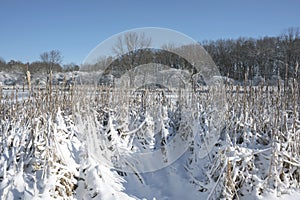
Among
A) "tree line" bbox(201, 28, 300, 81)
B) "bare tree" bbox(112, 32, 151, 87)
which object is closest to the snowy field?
"bare tree" bbox(112, 32, 151, 87)

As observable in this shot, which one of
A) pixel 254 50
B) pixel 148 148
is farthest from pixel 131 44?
pixel 254 50

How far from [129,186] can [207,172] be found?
1.06 meters

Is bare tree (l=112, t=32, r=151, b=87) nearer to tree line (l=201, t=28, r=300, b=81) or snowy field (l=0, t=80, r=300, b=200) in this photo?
snowy field (l=0, t=80, r=300, b=200)

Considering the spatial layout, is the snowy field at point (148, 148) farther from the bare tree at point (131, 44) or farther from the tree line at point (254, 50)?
the tree line at point (254, 50)

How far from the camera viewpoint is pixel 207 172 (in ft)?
11.1

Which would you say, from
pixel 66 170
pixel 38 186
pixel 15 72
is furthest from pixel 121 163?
pixel 15 72

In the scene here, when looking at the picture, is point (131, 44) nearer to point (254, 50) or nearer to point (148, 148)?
point (148, 148)

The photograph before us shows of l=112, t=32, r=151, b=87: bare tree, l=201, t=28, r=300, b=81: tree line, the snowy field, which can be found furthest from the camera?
l=201, t=28, r=300, b=81: tree line

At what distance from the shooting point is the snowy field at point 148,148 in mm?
2820

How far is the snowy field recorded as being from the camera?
2820 millimetres

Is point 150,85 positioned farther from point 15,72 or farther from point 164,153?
point 15,72

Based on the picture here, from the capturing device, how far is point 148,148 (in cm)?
461

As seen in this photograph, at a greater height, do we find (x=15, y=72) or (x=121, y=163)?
(x=15, y=72)

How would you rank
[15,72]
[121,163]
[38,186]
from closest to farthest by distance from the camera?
[38,186], [121,163], [15,72]
